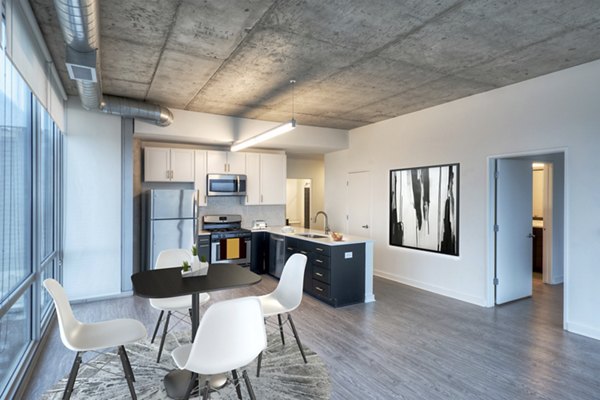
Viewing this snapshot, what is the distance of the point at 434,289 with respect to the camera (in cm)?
515

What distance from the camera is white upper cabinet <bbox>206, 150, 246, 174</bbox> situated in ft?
20.2

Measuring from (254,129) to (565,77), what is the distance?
4.34m

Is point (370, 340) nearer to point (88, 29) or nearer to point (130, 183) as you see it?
point (88, 29)

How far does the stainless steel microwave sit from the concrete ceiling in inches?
68.6

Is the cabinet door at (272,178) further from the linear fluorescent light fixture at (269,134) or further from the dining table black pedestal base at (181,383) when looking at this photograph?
the dining table black pedestal base at (181,383)

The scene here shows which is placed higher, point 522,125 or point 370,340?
point 522,125

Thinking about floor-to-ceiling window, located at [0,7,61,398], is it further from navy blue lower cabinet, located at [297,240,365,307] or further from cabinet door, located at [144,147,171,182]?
navy blue lower cabinet, located at [297,240,365,307]

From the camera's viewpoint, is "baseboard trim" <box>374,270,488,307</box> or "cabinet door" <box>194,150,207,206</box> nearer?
"baseboard trim" <box>374,270,488,307</box>

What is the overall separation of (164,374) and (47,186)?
104 inches

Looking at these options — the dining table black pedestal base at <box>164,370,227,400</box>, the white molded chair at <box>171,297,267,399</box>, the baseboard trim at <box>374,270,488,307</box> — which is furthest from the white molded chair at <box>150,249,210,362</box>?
the baseboard trim at <box>374,270,488,307</box>

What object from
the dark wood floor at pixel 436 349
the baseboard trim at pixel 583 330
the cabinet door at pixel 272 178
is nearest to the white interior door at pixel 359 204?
the cabinet door at pixel 272 178

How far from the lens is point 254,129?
19.6ft

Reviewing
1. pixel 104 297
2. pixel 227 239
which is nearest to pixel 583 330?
pixel 227 239

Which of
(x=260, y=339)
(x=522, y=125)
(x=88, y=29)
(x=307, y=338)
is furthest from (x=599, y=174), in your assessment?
(x=88, y=29)
